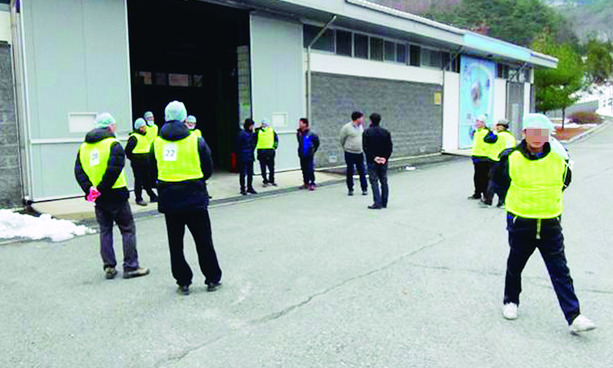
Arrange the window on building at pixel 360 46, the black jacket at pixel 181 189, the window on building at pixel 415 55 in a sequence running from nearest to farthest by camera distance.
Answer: the black jacket at pixel 181 189 < the window on building at pixel 360 46 < the window on building at pixel 415 55

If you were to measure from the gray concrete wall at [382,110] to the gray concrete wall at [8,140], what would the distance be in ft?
29.5

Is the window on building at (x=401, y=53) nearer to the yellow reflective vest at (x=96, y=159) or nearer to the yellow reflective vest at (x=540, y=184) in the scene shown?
the yellow reflective vest at (x=96, y=159)

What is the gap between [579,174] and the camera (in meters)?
15.9

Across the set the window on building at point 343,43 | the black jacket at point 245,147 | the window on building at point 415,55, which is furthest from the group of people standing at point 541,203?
the window on building at point 415,55

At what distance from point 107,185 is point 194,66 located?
13920 millimetres

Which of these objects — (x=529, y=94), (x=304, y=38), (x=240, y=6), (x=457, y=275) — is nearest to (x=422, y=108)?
(x=304, y=38)

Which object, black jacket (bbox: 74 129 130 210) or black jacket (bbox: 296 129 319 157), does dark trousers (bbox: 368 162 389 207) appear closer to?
black jacket (bbox: 296 129 319 157)

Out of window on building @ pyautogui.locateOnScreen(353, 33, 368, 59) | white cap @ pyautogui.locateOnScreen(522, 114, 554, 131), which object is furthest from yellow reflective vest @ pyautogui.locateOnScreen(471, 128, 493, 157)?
window on building @ pyautogui.locateOnScreen(353, 33, 368, 59)

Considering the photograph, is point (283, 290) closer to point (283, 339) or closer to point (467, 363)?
point (283, 339)

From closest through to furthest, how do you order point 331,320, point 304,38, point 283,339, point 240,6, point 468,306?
point 283,339
point 331,320
point 468,306
point 240,6
point 304,38

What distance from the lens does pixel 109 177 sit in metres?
5.90

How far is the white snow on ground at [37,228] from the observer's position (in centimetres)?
833

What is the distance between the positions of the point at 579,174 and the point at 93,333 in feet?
48.8

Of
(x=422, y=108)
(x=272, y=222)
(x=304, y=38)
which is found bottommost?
(x=272, y=222)
